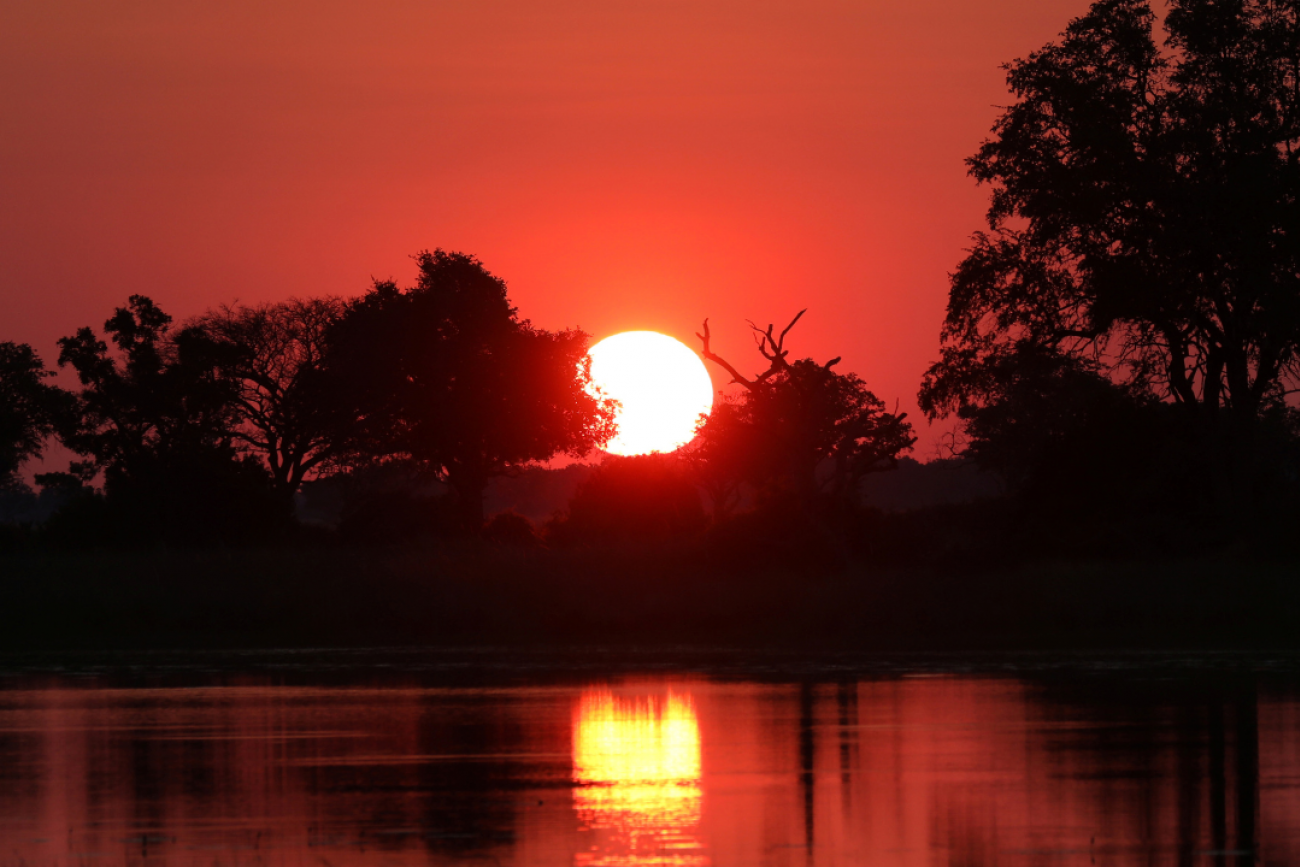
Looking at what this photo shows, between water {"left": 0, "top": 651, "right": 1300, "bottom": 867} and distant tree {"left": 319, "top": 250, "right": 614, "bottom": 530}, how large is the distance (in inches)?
2047

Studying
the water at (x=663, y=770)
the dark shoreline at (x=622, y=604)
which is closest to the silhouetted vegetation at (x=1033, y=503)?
the dark shoreline at (x=622, y=604)

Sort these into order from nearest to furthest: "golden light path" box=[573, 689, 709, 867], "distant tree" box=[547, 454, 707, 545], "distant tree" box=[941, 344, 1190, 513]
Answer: "golden light path" box=[573, 689, 709, 867] < "distant tree" box=[941, 344, 1190, 513] < "distant tree" box=[547, 454, 707, 545]

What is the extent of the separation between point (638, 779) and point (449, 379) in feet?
205

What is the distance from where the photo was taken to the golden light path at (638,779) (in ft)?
33.6

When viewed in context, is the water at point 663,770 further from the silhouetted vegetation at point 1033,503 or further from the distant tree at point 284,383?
the distant tree at point 284,383

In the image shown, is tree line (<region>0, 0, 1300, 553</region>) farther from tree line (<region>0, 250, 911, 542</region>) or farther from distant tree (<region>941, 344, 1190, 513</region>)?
tree line (<region>0, 250, 911, 542</region>)

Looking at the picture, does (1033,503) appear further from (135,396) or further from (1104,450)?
(135,396)

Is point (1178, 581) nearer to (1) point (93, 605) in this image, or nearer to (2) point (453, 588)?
(2) point (453, 588)

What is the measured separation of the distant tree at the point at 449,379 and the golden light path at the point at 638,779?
55.8 meters

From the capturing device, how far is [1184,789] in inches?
483

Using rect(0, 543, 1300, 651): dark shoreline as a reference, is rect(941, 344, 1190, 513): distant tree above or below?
above

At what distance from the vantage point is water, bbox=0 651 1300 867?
34.2 feet

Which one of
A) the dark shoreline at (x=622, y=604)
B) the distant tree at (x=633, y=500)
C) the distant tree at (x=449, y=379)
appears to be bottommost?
the dark shoreline at (x=622, y=604)

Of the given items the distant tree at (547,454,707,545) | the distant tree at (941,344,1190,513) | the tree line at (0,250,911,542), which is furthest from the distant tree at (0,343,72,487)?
the distant tree at (941,344,1190,513)
